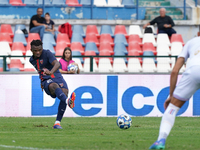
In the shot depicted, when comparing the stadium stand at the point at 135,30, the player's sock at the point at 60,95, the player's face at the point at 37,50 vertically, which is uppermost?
the stadium stand at the point at 135,30

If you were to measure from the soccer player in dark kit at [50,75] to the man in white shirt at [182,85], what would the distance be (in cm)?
345

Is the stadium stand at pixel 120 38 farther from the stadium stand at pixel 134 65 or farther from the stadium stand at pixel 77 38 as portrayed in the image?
the stadium stand at pixel 134 65

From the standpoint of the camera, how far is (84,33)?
17.9 metres

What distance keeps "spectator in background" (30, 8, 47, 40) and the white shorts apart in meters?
11.9

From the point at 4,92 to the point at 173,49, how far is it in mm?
6971

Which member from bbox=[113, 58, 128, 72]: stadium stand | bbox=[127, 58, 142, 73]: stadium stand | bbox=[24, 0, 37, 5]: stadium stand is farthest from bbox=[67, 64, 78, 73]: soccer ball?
bbox=[24, 0, 37, 5]: stadium stand

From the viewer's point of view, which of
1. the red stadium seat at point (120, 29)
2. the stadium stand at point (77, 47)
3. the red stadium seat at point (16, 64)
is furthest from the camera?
the red stadium seat at point (120, 29)

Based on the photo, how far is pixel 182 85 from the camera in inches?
203

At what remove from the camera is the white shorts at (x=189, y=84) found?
510 cm

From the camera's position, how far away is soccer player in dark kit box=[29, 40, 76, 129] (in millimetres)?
8516

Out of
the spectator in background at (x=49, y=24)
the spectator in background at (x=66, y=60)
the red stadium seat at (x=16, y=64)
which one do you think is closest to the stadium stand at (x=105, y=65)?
the spectator in background at (x=66, y=60)

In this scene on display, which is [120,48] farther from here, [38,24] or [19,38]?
[19,38]

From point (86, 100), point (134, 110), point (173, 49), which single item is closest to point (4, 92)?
point (86, 100)

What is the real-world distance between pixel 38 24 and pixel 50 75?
8038 millimetres
